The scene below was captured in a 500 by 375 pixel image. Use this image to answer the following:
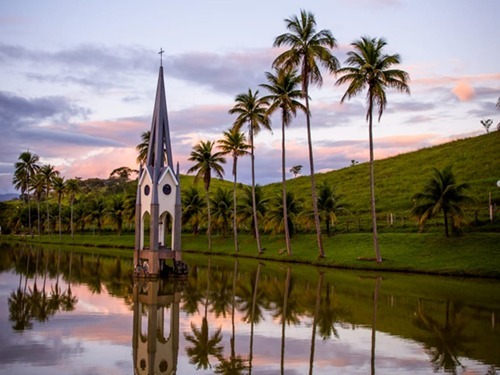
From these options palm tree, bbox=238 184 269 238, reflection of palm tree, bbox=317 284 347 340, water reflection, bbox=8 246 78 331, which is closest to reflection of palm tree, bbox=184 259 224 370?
reflection of palm tree, bbox=317 284 347 340

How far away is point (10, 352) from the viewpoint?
1479 centimetres

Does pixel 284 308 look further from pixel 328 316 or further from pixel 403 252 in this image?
pixel 403 252

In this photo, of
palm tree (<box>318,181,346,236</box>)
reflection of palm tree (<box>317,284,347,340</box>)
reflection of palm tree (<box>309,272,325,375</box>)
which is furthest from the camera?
palm tree (<box>318,181,346,236</box>)

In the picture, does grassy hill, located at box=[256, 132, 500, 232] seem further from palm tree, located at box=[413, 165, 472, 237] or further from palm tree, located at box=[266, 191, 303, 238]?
palm tree, located at box=[413, 165, 472, 237]

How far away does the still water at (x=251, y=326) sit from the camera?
14094 mm

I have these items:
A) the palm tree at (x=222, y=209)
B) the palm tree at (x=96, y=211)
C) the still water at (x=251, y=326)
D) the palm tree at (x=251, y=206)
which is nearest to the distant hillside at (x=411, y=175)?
the palm tree at (x=251, y=206)

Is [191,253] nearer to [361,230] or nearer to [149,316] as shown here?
[361,230]

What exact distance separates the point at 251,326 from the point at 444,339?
6.15m

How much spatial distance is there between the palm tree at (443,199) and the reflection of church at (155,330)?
68.5ft

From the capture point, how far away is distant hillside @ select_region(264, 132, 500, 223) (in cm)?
6806

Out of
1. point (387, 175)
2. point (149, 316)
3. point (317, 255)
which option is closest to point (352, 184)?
point (387, 175)

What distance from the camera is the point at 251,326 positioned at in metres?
19.7

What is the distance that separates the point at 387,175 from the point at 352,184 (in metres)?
5.33

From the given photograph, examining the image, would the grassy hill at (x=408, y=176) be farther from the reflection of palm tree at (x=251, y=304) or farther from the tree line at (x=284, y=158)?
the reflection of palm tree at (x=251, y=304)
